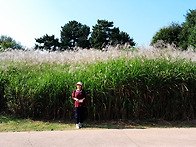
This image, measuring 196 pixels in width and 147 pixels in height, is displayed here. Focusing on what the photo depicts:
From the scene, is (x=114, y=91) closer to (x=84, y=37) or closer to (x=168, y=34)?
(x=168, y=34)

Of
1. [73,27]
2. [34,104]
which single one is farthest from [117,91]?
[73,27]

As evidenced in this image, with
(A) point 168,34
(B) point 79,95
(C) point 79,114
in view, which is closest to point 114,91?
(B) point 79,95

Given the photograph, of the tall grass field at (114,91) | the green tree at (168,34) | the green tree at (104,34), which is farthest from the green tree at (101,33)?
the tall grass field at (114,91)

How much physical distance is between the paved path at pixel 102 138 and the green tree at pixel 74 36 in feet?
102

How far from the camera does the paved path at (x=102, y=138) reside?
12.9 feet

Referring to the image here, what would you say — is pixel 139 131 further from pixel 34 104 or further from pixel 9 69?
pixel 9 69

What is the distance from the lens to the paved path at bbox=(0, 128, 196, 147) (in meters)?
3.94

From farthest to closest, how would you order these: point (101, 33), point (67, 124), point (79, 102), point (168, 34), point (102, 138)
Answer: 1. point (101, 33)
2. point (168, 34)
3. point (67, 124)
4. point (79, 102)
5. point (102, 138)

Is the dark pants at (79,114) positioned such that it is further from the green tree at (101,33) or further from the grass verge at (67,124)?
the green tree at (101,33)

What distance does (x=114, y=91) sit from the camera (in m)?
5.65

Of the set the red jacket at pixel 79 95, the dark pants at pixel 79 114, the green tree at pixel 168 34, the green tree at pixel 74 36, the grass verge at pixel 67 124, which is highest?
the green tree at pixel 74 36

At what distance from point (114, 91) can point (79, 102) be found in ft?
3.35

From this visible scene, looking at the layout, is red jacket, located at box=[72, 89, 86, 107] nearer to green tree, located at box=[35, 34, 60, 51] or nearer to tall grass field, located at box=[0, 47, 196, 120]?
tall grass field, located at box=[0, 47, 196, 120]

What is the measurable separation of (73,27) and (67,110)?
111 feet
